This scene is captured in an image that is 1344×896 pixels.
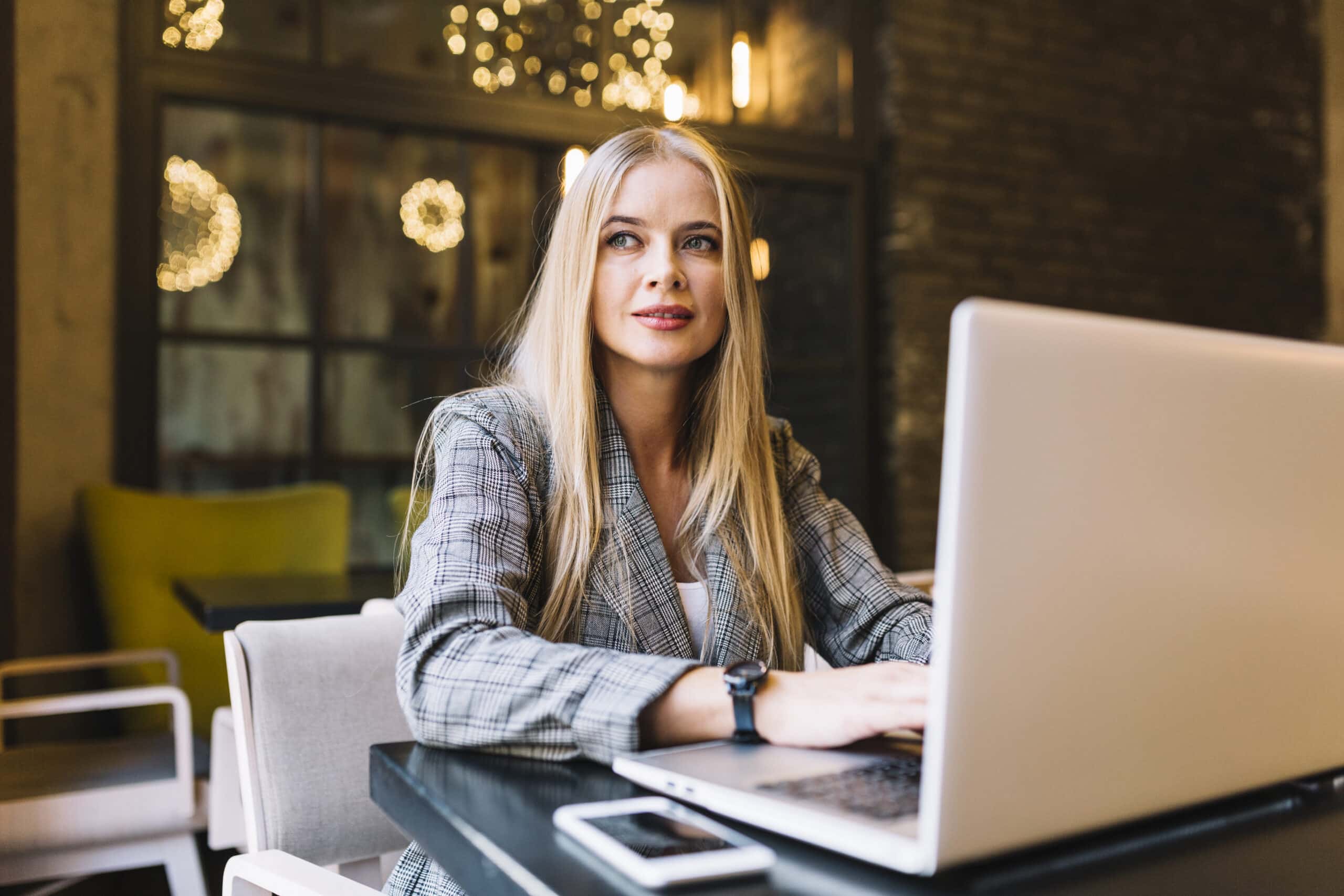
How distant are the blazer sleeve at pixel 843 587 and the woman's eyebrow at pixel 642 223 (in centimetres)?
32

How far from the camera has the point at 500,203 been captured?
12.5ft

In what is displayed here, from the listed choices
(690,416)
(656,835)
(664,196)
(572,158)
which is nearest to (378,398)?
(572,158)

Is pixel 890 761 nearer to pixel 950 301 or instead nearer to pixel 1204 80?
pixel 950 301

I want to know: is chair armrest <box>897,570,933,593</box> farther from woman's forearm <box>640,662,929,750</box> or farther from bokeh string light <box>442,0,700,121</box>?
bokeh string light <box>442,0,700,121</box>

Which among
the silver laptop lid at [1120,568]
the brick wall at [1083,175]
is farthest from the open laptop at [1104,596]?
the brick wall at [1083,175]

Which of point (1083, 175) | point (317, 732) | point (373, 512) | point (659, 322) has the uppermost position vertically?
point (1083, 175)

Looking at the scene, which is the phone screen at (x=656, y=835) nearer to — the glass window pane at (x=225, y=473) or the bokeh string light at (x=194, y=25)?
the glass window pane at (x=225, y=473)

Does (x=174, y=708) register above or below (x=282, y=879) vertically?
below

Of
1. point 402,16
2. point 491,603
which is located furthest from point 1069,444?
point 402,16

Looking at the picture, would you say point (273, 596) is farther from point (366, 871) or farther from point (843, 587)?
point (843, 587)

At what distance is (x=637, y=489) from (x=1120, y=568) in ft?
2.23

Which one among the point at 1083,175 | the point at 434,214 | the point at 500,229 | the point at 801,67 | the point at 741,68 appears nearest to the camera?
the point at 434,214

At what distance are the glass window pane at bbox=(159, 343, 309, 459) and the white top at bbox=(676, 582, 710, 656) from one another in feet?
8.56

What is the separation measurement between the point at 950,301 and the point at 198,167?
109 inches
